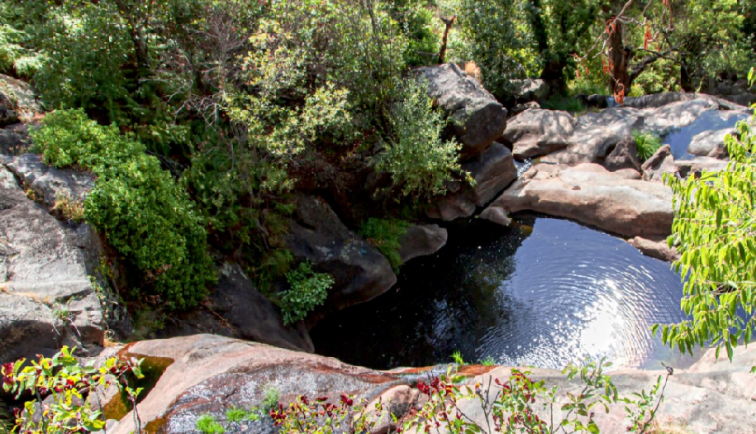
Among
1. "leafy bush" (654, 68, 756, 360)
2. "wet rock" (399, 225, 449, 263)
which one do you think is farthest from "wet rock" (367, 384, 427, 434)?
"wet rock" (399, 225, 449, 263)

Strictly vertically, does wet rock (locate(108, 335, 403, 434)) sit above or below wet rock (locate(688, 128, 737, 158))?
above

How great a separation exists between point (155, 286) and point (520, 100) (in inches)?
668

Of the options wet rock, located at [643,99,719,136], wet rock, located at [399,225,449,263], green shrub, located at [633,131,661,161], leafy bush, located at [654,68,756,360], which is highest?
leafy bush, located at [654,68,756,360]

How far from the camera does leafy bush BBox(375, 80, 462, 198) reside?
43.2 feet

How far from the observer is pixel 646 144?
58.1ft

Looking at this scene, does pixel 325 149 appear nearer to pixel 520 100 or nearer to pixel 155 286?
pixel 155 286

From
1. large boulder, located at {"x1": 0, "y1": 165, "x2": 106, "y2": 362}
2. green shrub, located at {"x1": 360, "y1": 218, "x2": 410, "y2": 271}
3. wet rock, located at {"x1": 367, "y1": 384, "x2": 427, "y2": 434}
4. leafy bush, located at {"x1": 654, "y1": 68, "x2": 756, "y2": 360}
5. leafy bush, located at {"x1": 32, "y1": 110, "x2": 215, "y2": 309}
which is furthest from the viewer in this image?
green shrub, located at {"x1": 360, "y1": 218, "x2": 410, "y2": 271}

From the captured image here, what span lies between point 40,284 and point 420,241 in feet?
31.7

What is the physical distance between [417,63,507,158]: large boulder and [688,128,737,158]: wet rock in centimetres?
712

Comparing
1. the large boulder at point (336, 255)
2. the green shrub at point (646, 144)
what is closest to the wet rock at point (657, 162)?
the green shrub at point (646, 144)

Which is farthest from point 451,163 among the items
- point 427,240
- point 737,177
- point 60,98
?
point 737,177

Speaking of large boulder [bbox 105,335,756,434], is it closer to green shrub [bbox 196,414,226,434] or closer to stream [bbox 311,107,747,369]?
green shrub [bbox 196,414,226,434]

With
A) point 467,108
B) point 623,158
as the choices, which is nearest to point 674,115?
point 623,158

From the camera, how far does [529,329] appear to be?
420 inches
